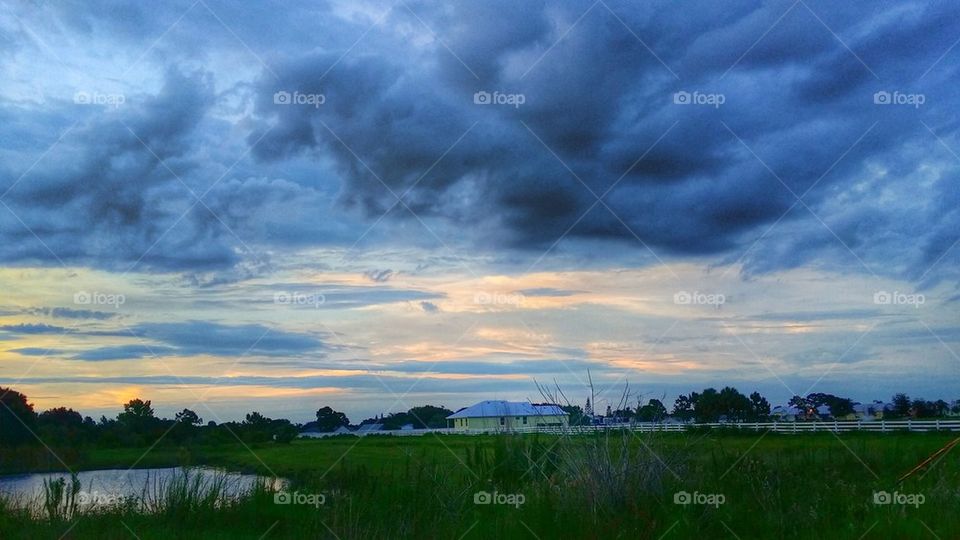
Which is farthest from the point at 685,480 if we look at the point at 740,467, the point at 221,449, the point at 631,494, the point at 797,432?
the point at 797,432

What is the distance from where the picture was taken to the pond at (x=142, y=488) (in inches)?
493

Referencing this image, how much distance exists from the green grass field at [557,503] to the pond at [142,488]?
187 millimetres

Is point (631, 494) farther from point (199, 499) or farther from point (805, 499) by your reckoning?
point (199, 499)

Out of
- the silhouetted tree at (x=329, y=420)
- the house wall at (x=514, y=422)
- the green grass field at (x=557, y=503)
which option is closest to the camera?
the green grass field at (x=557, y=503)

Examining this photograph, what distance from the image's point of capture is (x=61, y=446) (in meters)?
16.6

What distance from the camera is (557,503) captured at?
11859 millimetres

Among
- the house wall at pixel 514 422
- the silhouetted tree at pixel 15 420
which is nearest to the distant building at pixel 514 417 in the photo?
the house wall at pixel 514 422

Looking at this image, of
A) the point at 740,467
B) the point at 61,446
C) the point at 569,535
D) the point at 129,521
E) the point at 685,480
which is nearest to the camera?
the point at 569,535

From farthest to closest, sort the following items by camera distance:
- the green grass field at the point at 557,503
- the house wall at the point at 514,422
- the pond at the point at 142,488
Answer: the house wall at the point at 514,422, the pond at the point at 142,488, the green grass field at the point at 557,503

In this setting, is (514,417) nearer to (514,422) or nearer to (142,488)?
(514,422)

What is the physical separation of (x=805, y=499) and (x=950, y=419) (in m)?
31.6

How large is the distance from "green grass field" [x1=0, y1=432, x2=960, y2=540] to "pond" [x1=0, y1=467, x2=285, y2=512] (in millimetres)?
187

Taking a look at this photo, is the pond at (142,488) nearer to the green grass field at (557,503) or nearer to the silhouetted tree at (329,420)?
the green grass field at (557,503)

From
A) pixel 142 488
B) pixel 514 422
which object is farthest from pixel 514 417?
pixel 142 488
